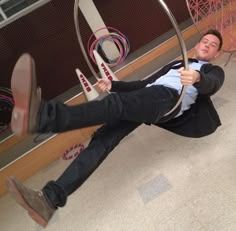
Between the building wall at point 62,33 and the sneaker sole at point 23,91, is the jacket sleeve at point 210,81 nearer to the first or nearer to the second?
the sneaker sole at point 23,91

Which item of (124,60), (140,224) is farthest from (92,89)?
(140,224)

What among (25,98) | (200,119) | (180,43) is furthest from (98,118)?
(200,119)

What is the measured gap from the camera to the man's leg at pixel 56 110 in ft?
4.33

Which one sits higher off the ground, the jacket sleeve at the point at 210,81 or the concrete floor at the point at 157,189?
the jacket sleeve at the point at 210,81

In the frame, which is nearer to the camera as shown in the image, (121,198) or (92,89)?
(121,198)

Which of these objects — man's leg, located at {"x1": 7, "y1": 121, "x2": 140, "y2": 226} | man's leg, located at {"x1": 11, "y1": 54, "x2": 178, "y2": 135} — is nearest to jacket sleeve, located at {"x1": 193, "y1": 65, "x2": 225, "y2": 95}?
man's leg, located at {"x1": 11, "y1": 54, "x2": 178, "y2": 135}

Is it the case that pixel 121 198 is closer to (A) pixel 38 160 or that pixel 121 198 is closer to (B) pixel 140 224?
(B) pixel 140 224

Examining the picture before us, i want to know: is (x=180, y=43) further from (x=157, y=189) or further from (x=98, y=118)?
(x=157, y=189)

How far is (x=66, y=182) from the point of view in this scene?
162cm

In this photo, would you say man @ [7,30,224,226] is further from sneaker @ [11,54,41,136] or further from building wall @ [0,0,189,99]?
building wall @ [0,0,189,99]

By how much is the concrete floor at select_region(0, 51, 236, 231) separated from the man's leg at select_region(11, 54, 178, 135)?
22.6 inches

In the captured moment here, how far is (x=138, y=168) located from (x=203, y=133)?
0.55 meters

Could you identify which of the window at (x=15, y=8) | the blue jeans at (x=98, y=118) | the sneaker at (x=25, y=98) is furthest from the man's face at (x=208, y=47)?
the window at (x=15, y=8)

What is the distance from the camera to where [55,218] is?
7.00 feet
